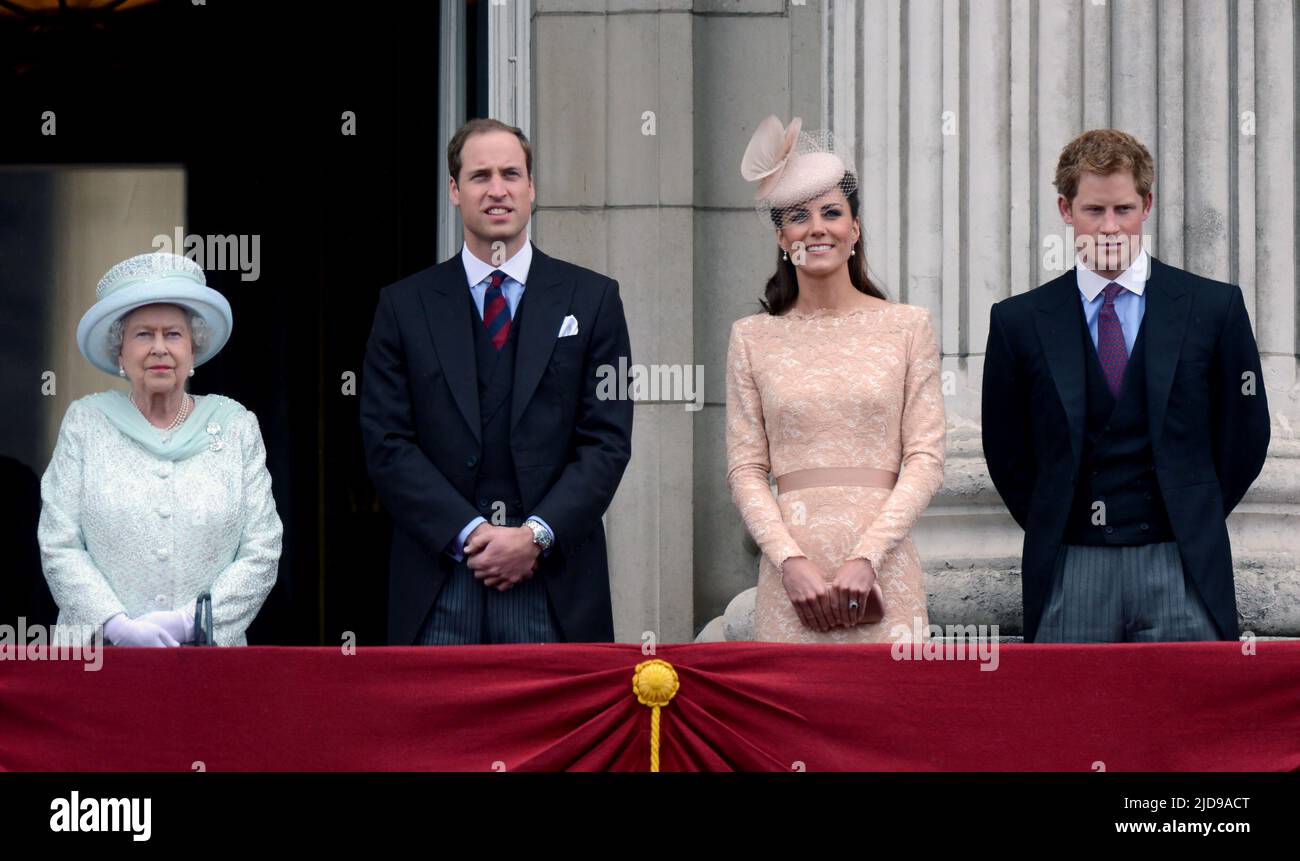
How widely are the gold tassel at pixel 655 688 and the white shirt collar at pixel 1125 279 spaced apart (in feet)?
5.43

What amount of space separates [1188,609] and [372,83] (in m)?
5.26

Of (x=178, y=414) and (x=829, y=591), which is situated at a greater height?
(x=178, y=414)

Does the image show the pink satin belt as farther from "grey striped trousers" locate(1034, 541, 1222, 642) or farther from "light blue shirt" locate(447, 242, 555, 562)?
"light blue shirt" locate(447, 242, 555, 562)

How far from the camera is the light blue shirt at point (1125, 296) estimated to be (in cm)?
573

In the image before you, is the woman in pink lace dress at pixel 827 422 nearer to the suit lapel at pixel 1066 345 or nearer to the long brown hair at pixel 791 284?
the long brown hair at pixel 791 284

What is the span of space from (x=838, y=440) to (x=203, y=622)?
5.93 feet

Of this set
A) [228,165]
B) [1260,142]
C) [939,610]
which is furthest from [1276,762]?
[228,165]

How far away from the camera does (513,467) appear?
579 centimetres

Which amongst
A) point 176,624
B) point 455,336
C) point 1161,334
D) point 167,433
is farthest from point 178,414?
point 1161,334

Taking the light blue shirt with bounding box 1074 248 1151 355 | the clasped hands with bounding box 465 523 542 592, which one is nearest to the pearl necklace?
the clasped hands with bounding box 465 523 542 592

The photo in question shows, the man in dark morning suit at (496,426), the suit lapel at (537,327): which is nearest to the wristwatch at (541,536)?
the man in dark morning suit at (496,426)

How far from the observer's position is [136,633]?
18.2 feet

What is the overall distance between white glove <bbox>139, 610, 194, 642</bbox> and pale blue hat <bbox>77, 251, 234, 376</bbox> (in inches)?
33.8

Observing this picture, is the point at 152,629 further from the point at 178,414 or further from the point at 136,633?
the point at 178,414
